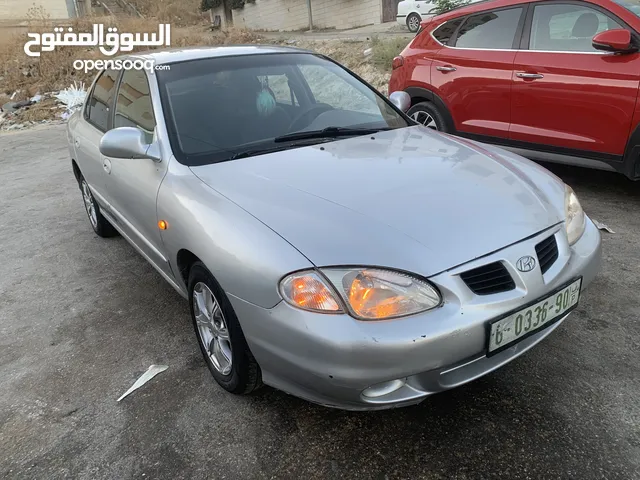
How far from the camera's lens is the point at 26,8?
80.8 feet

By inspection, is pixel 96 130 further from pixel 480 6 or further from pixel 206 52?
pixel 480 6

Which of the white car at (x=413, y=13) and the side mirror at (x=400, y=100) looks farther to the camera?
the white car at (x=413, y=13)

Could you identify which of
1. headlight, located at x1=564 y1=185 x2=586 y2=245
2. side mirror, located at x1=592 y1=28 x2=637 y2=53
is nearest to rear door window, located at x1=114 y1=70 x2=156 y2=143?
headlight, located at x1=564 y1=185 x2=586 y2=245

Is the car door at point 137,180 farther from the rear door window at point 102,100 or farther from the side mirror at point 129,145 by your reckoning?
the rear door window at point 102,100

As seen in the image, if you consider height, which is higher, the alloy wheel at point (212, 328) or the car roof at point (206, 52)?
the car roof at point (206, 52)

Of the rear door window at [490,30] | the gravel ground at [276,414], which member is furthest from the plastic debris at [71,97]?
the gravel ground at [276,414]

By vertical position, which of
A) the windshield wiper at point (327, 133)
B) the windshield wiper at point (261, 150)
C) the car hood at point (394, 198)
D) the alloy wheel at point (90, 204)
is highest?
the windshield wiper at point (327, 133)

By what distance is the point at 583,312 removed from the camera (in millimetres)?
2908

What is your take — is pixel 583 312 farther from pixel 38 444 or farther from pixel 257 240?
pixel 38 444

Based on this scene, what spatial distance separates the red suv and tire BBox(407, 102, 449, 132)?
0.01 meters

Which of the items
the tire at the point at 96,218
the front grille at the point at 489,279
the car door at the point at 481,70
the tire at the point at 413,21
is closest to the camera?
the front grille at the point at 489,279

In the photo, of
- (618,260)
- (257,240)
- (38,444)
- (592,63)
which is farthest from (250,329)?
(592,63)

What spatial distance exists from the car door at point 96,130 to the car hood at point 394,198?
157 centimetres

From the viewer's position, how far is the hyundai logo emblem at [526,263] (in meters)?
1.97
